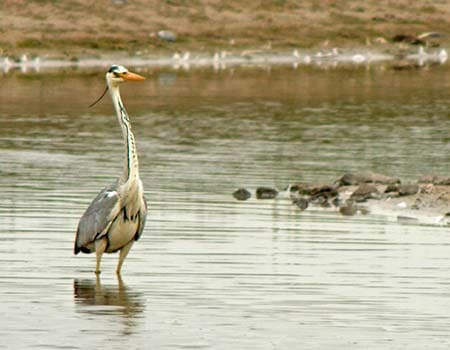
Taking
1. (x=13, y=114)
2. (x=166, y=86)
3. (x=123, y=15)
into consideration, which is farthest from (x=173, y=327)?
(x=123, y=15)

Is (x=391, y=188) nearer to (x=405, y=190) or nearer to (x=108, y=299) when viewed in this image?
(x=405, y=190)

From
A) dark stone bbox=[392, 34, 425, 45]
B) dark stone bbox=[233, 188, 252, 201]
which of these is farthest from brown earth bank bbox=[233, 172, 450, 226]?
dark stone bbox=[392, 34, 425, 45]

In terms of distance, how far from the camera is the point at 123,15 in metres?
66.9

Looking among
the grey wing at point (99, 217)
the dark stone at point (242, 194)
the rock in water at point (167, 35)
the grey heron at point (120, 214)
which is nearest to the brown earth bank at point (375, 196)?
the dark stone at point (242, 194)

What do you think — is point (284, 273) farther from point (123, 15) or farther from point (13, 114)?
point (123, 15)

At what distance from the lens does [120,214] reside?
14.7m

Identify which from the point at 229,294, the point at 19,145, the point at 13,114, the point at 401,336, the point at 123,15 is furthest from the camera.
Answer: the point at 123,15

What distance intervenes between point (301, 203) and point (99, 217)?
6.28 meters

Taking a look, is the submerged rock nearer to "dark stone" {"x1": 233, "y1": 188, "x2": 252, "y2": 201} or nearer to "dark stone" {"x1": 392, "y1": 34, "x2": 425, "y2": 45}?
"dark stone" {"x1": 233, "y1": 188, "x2": 252, "y2": 201}

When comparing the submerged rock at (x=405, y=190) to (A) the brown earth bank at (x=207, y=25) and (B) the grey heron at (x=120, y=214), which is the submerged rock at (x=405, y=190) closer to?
(B) the grey heron at (x=120, y=214)

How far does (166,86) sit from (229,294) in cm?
3504

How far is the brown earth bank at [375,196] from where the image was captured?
784 inches

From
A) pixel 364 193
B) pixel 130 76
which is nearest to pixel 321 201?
pixel 364 193

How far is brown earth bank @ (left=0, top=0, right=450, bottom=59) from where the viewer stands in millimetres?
61688
